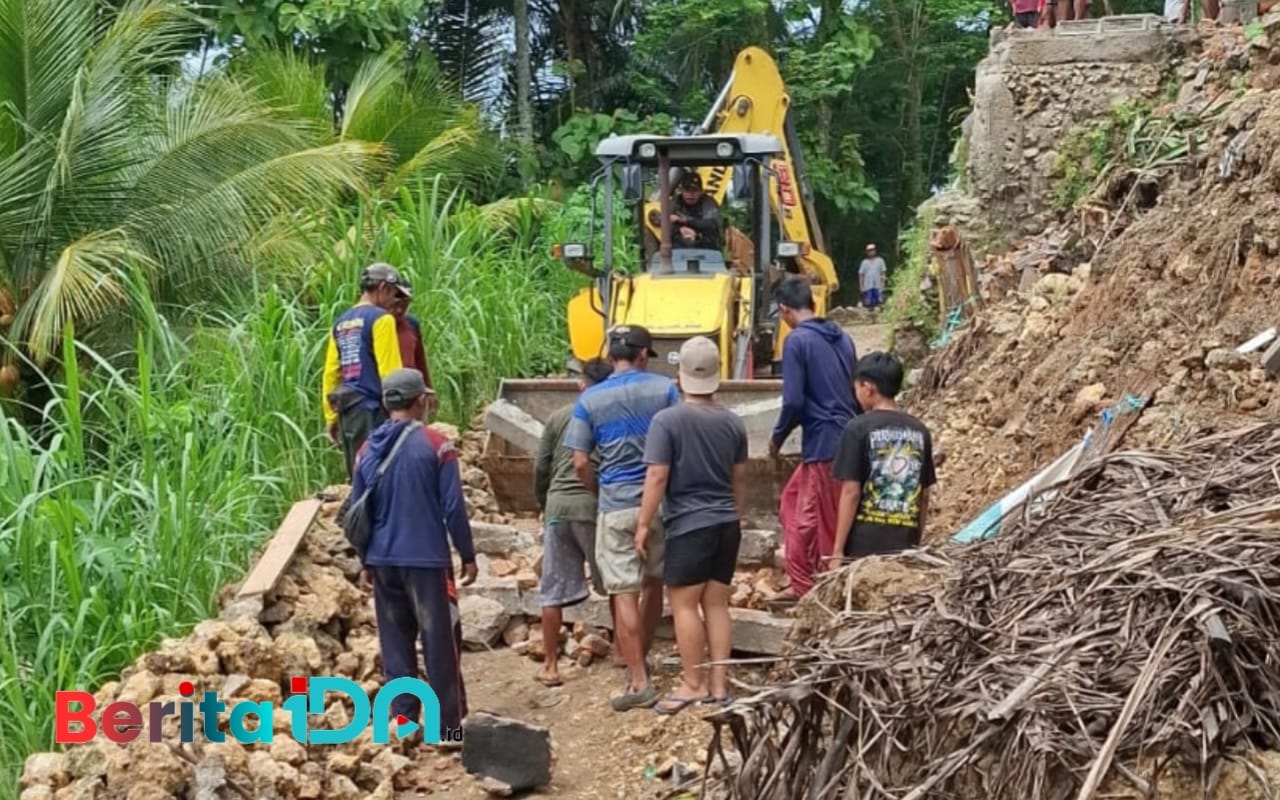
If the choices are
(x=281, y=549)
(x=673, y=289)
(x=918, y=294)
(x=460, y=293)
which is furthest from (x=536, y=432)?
(x=918, y=294)

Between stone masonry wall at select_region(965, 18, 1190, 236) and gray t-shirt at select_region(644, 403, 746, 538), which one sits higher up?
stone masonry wall at select_region(965, 18, 1190, 236)

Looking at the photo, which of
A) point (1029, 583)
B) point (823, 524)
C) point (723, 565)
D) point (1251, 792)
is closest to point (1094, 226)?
point (823, 524)

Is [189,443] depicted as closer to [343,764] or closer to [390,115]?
[343,764]

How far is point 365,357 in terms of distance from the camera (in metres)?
7.30

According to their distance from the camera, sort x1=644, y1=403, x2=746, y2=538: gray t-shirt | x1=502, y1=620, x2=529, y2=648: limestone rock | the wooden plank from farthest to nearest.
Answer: x1=502, y1=620, x2=529, y2=648: limestone rock → the wooden plank → x1=644, y1=403, x2=746, y2=538: gray t-shirt

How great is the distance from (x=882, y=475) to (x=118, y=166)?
619 cm

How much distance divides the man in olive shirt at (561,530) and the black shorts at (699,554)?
679mm

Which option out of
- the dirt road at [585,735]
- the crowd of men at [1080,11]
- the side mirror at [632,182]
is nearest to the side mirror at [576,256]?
the side mirror at [632,182]

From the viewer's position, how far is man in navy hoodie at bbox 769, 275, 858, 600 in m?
6.41

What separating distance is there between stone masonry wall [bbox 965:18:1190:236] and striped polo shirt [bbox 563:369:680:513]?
6684 millimetres

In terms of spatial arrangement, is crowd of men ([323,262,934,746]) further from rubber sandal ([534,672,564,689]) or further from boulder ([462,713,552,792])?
boulder ([462,713,552,792])

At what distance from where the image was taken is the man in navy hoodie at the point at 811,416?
6406 mm

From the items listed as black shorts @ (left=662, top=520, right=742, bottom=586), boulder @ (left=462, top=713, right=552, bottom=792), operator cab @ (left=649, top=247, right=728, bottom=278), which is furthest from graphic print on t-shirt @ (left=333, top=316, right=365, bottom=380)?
operator cab @ (left=649, top=247, right=728, bottom=278)

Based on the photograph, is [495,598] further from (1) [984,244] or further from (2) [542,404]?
(1) [984,244]
